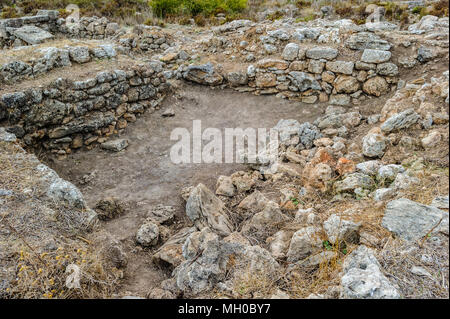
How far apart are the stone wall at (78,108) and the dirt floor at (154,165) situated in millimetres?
327

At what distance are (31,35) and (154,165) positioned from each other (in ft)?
21.2

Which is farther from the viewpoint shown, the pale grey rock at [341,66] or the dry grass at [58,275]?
the pale grey rock at [341,66]

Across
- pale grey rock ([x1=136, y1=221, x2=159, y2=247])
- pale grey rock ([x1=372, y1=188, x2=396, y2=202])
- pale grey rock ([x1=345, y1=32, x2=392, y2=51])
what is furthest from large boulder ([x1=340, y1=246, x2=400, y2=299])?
pale grey rock ([x1=345, y1=32, x2=392, y2=51])

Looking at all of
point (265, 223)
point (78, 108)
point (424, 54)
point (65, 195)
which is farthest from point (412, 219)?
point (78, 108)

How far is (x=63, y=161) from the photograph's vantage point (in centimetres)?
643

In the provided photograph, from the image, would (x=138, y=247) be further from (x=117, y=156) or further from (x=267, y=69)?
(x=267, y=69)

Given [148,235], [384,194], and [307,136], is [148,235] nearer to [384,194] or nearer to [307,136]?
[384,194]

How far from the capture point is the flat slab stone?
28.7 ft

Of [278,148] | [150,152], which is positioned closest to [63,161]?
[150,152]

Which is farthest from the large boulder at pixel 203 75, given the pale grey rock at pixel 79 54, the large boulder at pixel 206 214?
the large boulder at pixel 206 214

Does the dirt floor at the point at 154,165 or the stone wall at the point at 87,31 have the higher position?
the stone wall at the point at 87,31

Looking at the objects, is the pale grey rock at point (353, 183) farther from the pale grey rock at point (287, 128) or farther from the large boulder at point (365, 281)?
the pale grey rock at point (287, 128)

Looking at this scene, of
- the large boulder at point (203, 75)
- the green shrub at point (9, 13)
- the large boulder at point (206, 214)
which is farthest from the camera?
the green shrub at point (9, 13)

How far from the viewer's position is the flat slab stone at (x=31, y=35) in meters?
8.74
